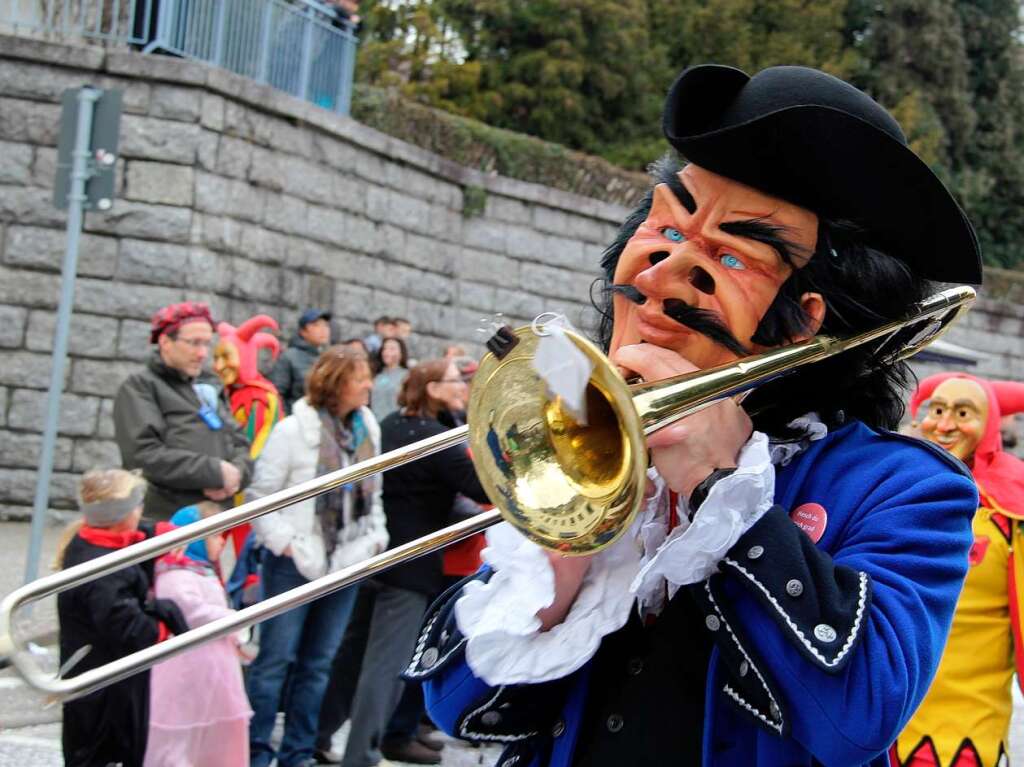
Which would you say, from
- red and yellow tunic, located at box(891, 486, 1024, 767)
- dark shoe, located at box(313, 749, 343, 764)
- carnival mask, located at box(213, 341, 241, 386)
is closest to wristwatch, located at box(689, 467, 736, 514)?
red and yellow tunic, located at box(891, 486, 1024, 767)

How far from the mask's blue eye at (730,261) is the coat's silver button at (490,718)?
743mm

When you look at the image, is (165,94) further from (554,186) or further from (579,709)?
(579,709)

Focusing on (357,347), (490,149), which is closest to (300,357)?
(357,347)

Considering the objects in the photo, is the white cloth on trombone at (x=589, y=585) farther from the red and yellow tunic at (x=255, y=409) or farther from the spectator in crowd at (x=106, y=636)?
the red and yellow tunic at (x=255, y=409)

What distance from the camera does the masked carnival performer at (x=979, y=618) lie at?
408 centimetres

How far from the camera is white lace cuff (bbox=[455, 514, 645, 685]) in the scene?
6.58 ft

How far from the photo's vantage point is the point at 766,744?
73.2 inches

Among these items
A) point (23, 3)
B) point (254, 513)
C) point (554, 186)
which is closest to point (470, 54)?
point (554, 186)

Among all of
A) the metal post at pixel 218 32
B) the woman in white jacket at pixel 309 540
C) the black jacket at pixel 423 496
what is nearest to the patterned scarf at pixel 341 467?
the woman in white jacket at pixel 309 540

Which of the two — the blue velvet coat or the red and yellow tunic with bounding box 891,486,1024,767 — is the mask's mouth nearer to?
the blue velvet coat

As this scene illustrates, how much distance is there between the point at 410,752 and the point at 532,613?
171 inches

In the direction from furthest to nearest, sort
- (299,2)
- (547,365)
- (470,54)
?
(470,54)
(299,2)
(547,365)

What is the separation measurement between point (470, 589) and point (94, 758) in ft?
9.34

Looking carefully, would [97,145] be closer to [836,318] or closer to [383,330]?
[383,330]
